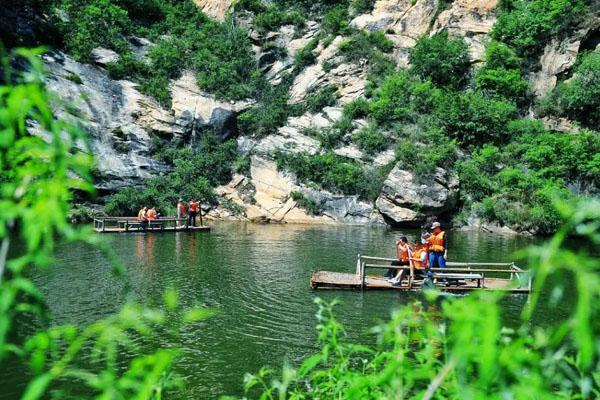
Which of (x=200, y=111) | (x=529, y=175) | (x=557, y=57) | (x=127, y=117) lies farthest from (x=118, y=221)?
(x=557, y=57)

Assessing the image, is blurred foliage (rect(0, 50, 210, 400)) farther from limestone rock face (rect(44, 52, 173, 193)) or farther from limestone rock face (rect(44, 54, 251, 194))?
limestone rock face (rect(44, 52, 173, 193))

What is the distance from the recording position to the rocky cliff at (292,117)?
40.5 m

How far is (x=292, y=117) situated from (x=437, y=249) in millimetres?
32532

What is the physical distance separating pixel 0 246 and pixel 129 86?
47.6 meters

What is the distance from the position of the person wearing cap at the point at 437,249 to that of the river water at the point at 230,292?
1801 millimetres

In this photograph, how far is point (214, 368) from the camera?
10688 millimetres

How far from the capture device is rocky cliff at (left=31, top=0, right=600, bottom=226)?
4047 centimetres

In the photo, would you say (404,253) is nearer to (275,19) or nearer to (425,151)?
(425,151)

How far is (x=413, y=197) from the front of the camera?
3906 centimetres

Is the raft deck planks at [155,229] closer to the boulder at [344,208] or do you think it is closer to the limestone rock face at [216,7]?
the boulder at [344,208]

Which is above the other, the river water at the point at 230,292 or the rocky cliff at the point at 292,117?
the rocky cliff at the point at 292,117

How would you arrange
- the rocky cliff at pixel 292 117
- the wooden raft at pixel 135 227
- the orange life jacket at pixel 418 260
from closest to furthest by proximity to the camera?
1. the orange life jacket at pixel 418 260
2. the wooden raft at pixel 135 227
3. the rocky cliff at pixel 292 117

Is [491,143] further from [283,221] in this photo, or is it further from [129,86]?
[129,86]

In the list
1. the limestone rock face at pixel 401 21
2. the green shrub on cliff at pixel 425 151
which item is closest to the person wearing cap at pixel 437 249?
the green shrub on cliff at pixel 425 151
